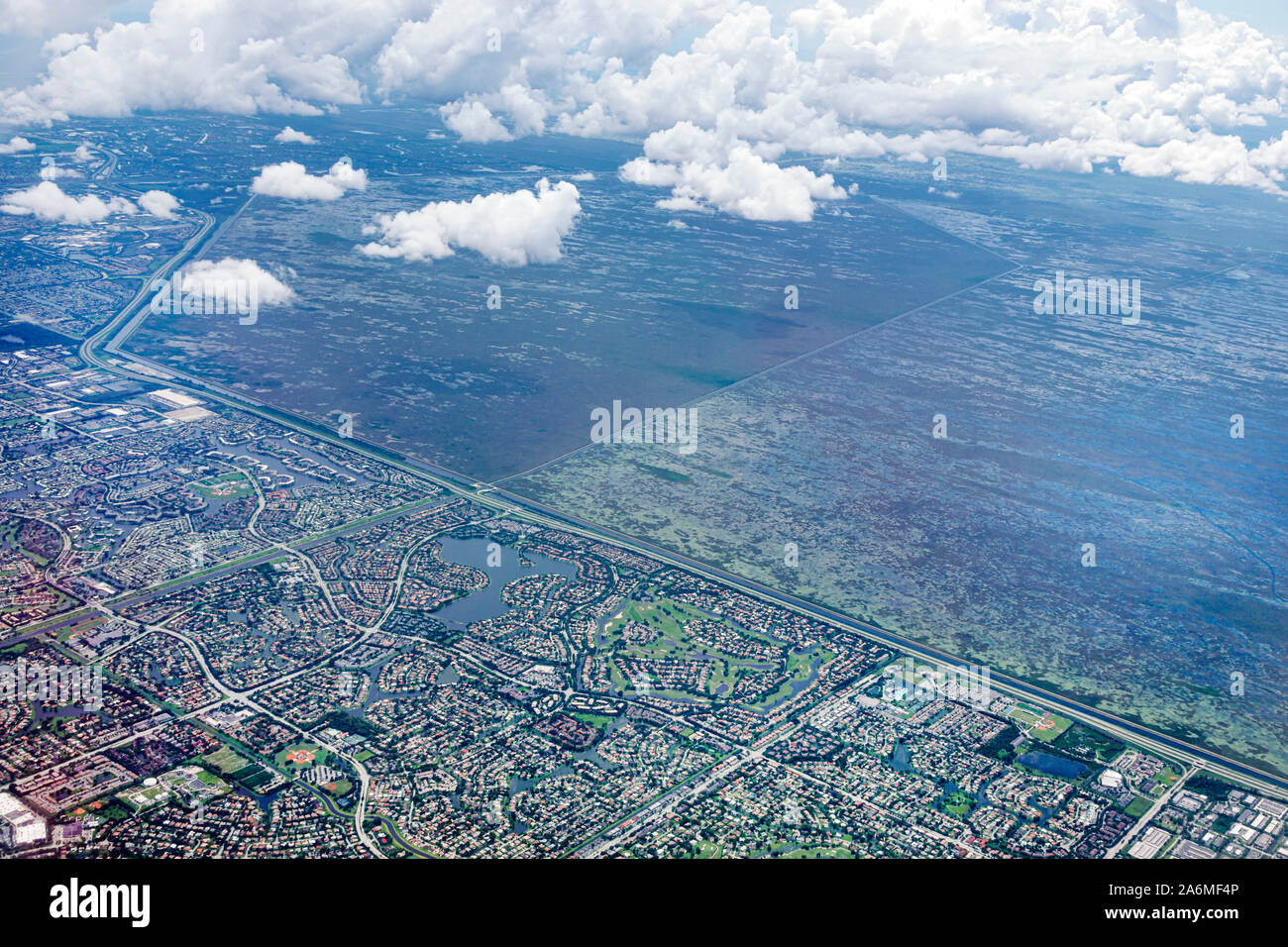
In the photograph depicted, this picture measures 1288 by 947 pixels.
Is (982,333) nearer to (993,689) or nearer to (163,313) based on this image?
(993,689)
